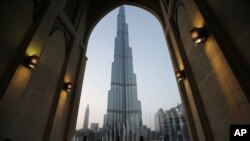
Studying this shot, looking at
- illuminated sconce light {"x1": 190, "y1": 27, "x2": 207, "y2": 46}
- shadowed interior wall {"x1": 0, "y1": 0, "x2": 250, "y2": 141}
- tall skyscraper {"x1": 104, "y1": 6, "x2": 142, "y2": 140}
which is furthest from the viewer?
tall skyscraper {"x1": 104, "y1": 6, "x2": 142, "y2": 140}

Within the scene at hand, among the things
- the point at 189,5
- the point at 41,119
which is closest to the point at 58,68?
the point at 41,119

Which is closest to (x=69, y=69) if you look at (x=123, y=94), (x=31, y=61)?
(x=31, y=61)

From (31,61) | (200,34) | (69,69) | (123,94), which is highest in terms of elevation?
(123,94)

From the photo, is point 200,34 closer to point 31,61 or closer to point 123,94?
point 31,61

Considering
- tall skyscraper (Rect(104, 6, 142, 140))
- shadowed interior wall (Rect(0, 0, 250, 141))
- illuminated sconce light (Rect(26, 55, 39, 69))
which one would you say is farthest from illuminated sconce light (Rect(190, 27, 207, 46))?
tall skyscraper (Rect(104, 6, 142, 140))

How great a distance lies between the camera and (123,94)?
87188 mm

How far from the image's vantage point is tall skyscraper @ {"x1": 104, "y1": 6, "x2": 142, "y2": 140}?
7388 centimetres

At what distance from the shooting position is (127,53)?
103688 millimetres

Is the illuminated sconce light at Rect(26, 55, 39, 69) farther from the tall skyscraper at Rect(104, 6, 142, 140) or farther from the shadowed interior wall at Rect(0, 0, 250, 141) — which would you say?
the tall skyscraper at Rect(104, 6, 142, 140)

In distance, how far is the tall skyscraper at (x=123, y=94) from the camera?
242ft

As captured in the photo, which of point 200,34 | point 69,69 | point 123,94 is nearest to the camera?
point 200,34

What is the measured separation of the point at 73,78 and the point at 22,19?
2.50 m

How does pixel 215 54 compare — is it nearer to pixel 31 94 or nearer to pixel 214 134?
pixel 214 134

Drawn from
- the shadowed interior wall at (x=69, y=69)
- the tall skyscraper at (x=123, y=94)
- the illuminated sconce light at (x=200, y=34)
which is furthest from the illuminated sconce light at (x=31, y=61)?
the tall skyscraper at (x=123, y=94)
